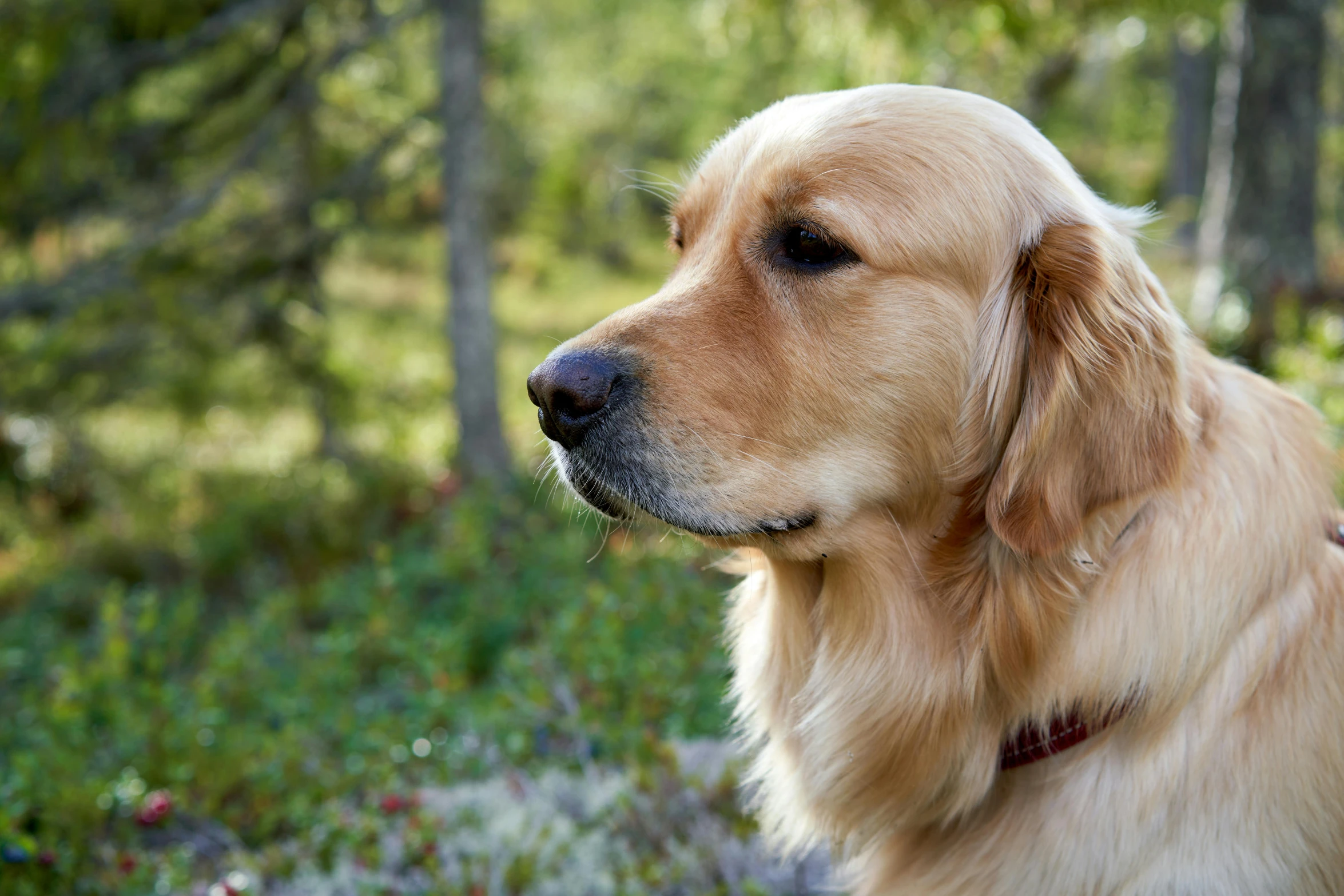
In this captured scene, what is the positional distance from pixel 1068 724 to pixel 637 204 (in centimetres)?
2265

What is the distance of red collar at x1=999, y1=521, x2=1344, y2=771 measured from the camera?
192 cm

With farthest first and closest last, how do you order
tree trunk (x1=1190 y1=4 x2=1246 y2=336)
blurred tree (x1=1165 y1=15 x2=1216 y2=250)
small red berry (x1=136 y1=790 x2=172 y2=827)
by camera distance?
blurred tree (x1=1165 y1=15 x2=1216 y2=250), tree trunk (x1=1190 y1=4 x2=1246 y2=336), small red berry (x1=136 y1=790 x2=172 y2=827)

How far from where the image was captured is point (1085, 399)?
188 centimetres

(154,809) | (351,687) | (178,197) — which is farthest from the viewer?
(178,197)

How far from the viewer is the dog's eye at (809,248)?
81.2 inches

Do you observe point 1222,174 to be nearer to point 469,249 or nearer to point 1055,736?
point 469,249

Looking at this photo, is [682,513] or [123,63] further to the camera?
[123,63]

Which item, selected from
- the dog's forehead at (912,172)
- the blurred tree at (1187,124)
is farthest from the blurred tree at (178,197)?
the blurred tree at (1187,124)

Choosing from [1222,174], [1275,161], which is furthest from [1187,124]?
[1275,161]

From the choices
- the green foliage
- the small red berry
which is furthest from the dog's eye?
the small red berry

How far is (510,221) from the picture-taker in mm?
22281

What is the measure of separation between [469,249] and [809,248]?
478cm

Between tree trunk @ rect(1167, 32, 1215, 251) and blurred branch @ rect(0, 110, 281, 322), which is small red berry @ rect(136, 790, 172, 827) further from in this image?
tree trunk @ rect(1167, 32, 1215, 251)

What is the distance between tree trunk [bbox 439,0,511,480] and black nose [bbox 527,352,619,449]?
4.40m
